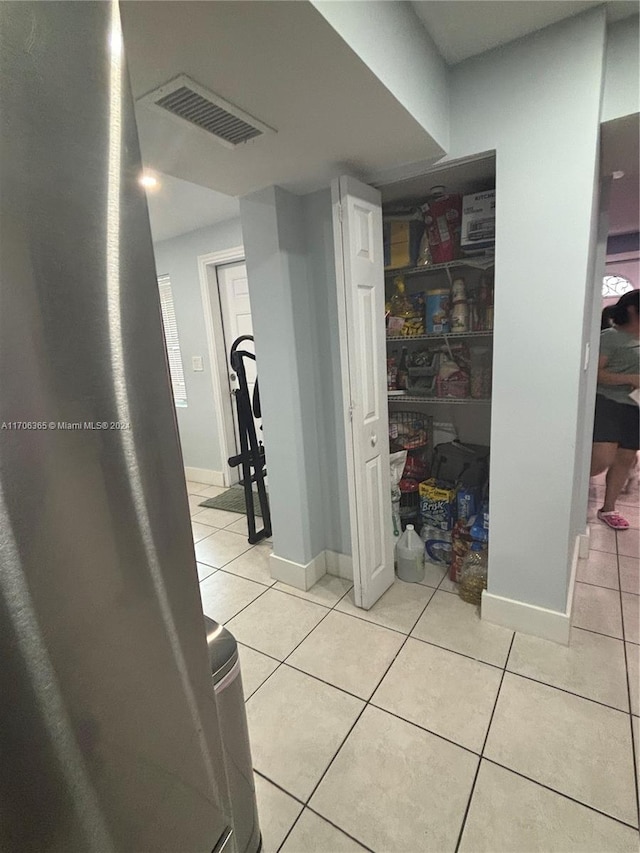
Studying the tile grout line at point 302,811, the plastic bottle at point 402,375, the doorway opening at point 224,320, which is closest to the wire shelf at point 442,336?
the plastic bottle at point 402,375

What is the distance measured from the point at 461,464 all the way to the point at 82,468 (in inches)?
89.7

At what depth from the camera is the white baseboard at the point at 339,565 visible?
2318 millimetres

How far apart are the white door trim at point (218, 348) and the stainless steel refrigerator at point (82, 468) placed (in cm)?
311

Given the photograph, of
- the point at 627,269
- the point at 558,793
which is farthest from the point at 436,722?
the point at 627,269

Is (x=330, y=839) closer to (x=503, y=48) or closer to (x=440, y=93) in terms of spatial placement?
(x=440, y=93)

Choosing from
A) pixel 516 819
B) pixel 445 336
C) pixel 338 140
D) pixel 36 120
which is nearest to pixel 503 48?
pixel 338 140

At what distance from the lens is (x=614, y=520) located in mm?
2773

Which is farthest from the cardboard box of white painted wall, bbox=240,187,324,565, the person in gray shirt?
the person in gray shirt

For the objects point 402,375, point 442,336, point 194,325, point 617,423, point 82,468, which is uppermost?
point 194,325

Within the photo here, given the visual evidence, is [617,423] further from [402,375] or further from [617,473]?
[402,375]

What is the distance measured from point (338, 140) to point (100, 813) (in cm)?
179

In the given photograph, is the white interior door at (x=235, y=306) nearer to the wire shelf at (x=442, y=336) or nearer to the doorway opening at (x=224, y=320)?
the doorway opening at (x=224, y=320)

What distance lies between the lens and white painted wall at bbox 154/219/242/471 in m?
3.45

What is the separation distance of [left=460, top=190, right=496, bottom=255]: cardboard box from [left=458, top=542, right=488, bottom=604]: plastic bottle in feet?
5.03
